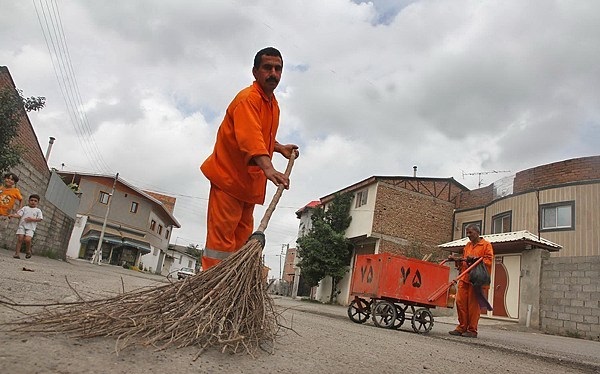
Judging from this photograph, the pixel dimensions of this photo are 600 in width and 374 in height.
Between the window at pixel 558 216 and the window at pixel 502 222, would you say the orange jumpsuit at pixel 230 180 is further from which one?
the window at pixel 502 222

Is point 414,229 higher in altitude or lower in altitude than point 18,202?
higher

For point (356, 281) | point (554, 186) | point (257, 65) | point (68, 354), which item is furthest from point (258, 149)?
point (554, 186)

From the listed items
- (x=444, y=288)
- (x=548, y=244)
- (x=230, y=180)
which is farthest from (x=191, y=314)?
(x=548, y=244)

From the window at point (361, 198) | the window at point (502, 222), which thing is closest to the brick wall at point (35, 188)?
the window at point (361, 198)

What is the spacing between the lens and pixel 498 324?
39.2ft

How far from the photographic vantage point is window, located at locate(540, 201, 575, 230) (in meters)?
15.0

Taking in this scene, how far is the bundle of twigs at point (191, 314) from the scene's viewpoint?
5.94 feet

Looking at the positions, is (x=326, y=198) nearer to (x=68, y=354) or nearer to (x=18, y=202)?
(x=18, y=202)

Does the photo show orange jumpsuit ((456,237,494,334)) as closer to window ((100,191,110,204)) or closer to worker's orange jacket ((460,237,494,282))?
worker's orange jacket ((460,237,494,282))

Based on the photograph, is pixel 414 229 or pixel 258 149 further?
pixel 414 229

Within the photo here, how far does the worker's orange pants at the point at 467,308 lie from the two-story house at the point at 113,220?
31.5 metres

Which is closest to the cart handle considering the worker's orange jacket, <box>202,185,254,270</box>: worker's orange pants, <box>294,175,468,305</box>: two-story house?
the worker's orange jacket

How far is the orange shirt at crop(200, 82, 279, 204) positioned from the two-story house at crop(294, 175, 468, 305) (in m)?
19.4

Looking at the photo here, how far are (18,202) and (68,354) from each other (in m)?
8.04
